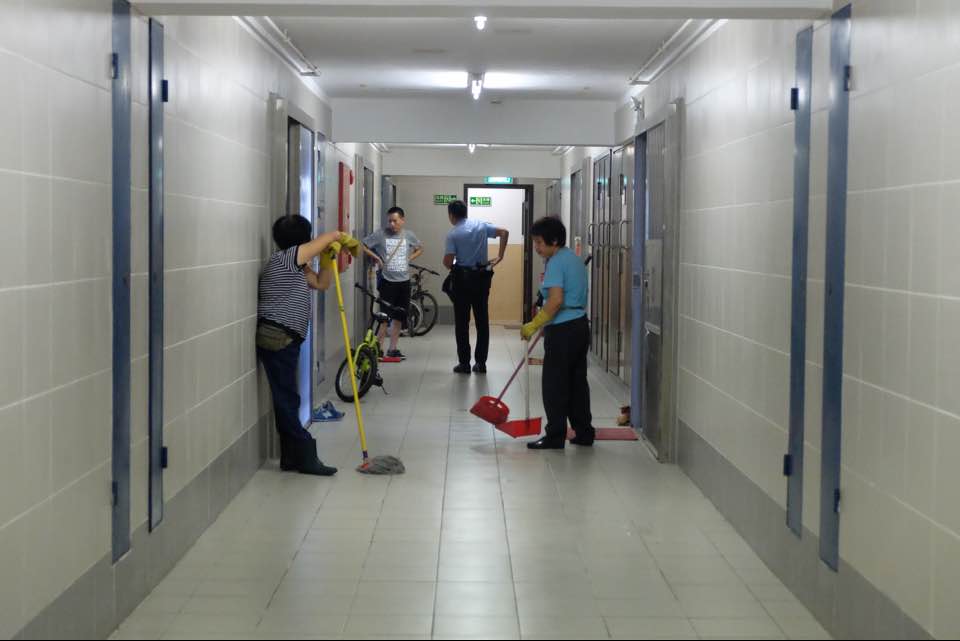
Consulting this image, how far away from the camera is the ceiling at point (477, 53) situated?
24.2 feet

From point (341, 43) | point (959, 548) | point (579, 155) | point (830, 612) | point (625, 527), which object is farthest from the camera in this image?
point (579, 155)

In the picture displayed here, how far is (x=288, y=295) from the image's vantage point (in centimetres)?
704

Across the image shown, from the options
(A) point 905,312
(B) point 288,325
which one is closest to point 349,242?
(B) point 288,325

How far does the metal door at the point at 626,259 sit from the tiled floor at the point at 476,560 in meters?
2.53

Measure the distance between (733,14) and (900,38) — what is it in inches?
36.2

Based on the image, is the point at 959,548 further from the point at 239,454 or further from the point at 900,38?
the point at 239,454

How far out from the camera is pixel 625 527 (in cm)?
599

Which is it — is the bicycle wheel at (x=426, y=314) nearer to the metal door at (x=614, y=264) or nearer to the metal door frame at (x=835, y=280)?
the metal door at (x=614, y=264)


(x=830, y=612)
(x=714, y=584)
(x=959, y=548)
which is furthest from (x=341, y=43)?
(x=959, y=548)

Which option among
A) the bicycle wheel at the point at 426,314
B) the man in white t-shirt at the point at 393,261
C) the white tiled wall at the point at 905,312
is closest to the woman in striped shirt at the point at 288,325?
the white tiled wall at the point at 905,312

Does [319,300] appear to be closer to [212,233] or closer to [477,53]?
[477,53]

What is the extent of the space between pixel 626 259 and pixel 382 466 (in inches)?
160

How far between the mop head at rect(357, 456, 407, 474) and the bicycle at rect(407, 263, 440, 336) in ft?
29.5

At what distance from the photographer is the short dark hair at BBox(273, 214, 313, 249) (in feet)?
23.5
